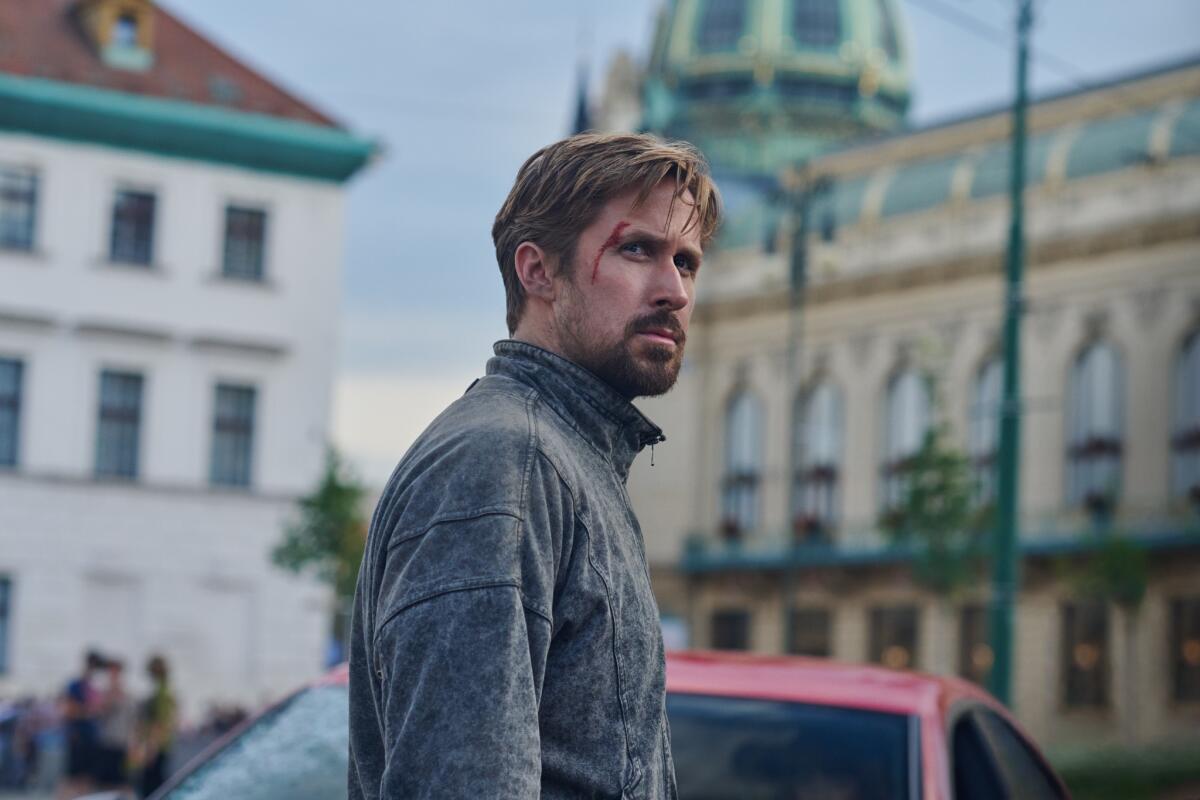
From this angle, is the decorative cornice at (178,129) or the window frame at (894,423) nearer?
the decorative cornice at (178,129)

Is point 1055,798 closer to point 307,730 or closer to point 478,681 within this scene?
point 307,730

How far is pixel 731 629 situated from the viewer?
62312 millimetres

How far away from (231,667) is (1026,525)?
20.2 metres

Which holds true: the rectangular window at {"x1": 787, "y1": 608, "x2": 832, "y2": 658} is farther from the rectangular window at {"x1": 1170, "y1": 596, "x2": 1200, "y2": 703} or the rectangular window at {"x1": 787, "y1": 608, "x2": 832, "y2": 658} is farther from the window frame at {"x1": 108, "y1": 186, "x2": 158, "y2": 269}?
the window frame at {"x1": 108, "y1": 186, "x2": 158, "y2": 269}

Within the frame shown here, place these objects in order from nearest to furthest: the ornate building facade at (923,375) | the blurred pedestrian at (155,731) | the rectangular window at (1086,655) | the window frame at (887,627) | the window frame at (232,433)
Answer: the blurred pedestrian at (155,731) → the window frame at (232,433) → the ornate building facade at (923,375) → the rectangular window at (1086,655) → the window frame at (887,627)

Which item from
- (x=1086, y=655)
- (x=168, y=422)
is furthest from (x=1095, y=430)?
(x=168, y=422)

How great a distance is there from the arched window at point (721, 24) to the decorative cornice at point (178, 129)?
2993 centimetres

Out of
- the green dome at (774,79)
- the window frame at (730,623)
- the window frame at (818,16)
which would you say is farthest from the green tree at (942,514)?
the window frame at (818,16)

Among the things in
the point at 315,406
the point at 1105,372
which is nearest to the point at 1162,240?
the point at 1105,372

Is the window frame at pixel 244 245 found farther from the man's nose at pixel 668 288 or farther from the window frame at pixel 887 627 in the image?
the man's nose at pixel 668 288

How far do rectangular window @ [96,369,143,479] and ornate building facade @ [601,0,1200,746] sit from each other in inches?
478

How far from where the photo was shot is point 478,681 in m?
2.43

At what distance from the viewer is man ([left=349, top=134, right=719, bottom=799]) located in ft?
8.03

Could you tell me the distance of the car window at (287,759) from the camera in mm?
5699
